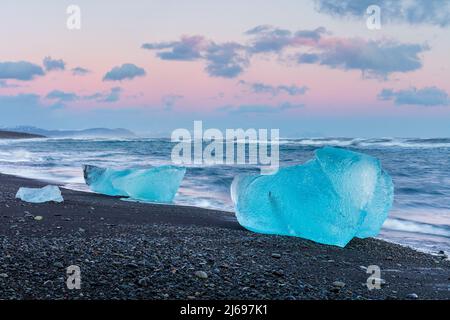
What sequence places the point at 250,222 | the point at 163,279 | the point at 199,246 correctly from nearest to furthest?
the point at 163,279
the point at 199,246
the point at 250,222

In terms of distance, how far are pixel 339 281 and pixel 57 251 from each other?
2187 millimetres

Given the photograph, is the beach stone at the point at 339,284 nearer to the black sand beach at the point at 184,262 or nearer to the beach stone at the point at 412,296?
the black sand beach at the point at 184,262

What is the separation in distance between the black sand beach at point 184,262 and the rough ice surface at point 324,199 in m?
0.21

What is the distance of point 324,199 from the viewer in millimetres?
5316

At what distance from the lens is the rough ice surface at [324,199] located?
17.1 ft

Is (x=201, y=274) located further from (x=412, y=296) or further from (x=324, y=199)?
(x=324, y=199)

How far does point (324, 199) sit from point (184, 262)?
211 centimetres

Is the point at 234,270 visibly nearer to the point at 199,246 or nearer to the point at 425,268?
the point at 199,246

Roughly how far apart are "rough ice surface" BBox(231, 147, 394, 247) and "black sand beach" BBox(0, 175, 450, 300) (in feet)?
0.68

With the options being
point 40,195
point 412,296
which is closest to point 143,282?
point 412,296

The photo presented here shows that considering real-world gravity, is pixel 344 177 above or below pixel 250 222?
above

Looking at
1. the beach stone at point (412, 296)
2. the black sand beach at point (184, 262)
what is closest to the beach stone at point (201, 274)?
the black sand beach at point (184, 262)

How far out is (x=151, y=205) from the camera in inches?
310
